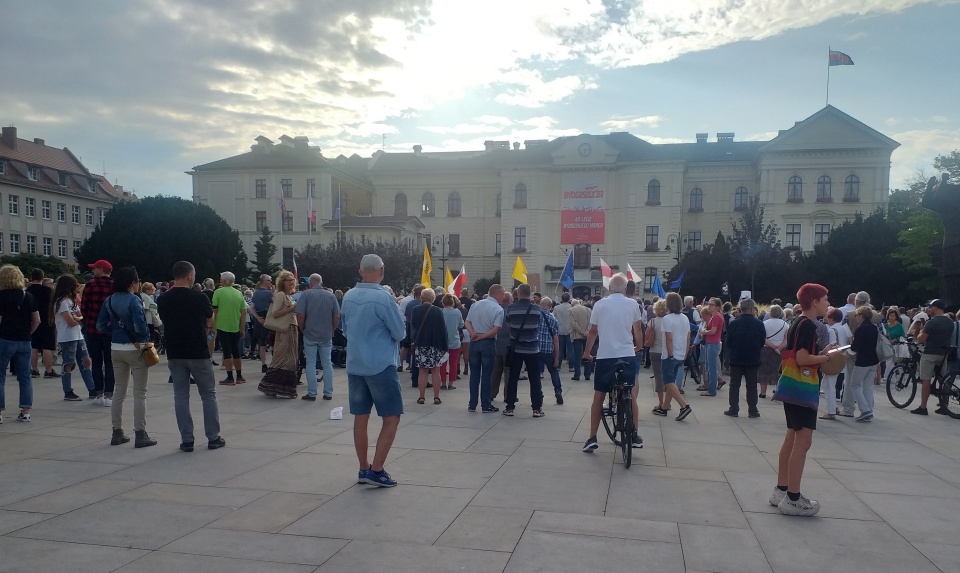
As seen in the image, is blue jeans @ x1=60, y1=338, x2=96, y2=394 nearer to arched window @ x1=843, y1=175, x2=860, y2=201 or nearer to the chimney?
arched window @ x1=843, y1=175, x2=860, y2=201

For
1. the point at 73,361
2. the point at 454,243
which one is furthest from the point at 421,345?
the point at 454,243

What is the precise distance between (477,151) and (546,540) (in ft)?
236

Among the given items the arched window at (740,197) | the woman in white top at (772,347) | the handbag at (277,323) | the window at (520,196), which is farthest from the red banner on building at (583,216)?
the handbag at (277,323)

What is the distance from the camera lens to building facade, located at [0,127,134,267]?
2233 inches

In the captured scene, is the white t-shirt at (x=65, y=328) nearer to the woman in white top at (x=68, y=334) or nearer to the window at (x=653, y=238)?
the woman in white top at (x=68, y=334)

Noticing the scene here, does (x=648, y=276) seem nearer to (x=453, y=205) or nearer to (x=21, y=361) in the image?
(x=453, y=205)

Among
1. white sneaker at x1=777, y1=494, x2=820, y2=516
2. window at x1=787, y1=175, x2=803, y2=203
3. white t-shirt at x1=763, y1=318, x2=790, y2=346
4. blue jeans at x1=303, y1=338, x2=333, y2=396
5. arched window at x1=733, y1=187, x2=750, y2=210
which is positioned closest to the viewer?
white sneaker at x1=777, y1=494, x2=820, y2=516

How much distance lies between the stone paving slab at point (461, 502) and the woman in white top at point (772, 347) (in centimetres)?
328

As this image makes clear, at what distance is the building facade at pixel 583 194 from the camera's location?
5762 cm

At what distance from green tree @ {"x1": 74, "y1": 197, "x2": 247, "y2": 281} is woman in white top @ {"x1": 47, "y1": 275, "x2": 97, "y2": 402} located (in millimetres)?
43155

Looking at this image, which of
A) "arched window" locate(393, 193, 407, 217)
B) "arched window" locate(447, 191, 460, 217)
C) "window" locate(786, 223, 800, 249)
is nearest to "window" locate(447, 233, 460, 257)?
"arched window" locate(447, 191, 460, 217)

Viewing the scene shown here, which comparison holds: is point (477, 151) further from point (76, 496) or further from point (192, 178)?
point (76, 496)

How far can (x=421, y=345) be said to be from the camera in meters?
10.9

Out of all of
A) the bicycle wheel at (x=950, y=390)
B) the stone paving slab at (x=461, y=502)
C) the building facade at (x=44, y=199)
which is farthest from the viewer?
the building facade at (x=44, y=199)
